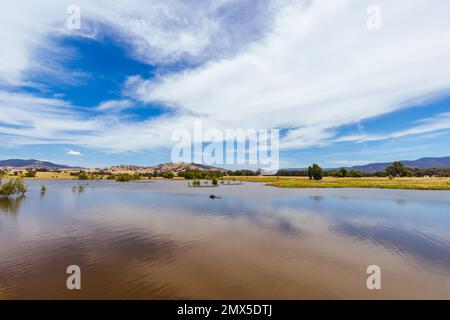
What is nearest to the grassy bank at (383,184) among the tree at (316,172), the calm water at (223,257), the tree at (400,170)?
the tree at (316,172)

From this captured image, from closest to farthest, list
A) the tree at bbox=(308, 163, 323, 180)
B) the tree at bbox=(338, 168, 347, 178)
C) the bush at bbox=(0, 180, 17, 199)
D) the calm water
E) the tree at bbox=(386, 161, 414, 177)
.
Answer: the calm water
the bush at bbox=(0, 180, 17, 199)
the tree at bbox=(308, 163, 323, 180)
the tree at bbox=(386, 161, 414, 177)
the tree at bbox=(338, 168, 347, 178)

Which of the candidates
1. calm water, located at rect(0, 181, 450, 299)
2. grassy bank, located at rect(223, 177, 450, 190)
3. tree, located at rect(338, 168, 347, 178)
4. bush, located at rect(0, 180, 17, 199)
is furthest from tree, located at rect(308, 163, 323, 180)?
bush, located at rect(0, 180, 17, 199)

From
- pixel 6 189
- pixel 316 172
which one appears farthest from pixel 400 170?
pixel 6 189

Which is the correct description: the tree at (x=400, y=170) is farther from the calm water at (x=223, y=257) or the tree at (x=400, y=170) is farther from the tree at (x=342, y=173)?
the calm water at (x=223, y=257)

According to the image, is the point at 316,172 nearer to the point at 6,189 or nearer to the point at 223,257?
the point at 223,257

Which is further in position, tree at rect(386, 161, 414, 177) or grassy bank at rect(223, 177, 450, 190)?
tree at rect(386, 161, 414, 177)

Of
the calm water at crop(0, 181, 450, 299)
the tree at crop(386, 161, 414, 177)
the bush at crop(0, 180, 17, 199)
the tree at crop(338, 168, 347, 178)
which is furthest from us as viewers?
A: the tree at crop(338, 168, 347, 178)

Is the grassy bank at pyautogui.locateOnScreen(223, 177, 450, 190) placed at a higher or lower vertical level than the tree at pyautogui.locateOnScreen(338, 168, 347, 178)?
lower

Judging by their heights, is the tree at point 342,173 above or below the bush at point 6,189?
above

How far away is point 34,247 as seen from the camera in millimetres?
19094

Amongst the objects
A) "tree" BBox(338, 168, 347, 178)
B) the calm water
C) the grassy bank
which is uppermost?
"tree" BBox(338, 168, 347, 178)

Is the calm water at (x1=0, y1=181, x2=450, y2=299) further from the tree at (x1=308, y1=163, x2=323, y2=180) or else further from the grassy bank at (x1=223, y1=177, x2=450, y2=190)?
the tree at (x1=308, y1=163, x2=323, y2=180)
